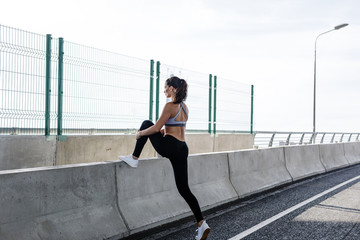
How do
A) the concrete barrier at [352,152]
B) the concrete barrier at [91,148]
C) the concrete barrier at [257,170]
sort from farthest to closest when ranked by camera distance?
the concrete barrier at [352,152] < the concrete barrier at [91,148] < the concrete barrier at [257,170]

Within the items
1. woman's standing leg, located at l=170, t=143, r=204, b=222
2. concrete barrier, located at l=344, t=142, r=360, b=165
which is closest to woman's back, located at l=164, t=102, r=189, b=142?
woman's standing leg, located at l=170, t=143, r=204, b=222

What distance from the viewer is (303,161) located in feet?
42.1

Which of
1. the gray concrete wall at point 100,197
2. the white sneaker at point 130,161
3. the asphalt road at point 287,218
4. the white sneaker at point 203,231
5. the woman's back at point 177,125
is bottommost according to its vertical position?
the asphalt road at point 287,218

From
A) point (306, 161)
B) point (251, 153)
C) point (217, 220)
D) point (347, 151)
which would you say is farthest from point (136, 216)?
point (347, 151)

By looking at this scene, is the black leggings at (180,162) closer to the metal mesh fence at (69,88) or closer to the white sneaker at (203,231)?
the white sneaker at (203,231)

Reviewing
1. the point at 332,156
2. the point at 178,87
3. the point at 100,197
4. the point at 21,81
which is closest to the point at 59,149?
the point at 21,81

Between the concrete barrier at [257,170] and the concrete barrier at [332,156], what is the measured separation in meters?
4.05

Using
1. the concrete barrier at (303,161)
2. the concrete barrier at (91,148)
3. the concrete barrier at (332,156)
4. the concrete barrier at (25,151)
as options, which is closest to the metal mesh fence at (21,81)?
the concrete barrier at (25,151)

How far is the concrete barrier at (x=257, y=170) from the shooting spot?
28.6 feet

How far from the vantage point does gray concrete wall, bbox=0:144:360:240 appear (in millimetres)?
4398

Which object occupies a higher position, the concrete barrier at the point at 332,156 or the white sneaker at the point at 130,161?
the white sneaker at the point at 130,161

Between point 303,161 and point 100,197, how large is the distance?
8858mm

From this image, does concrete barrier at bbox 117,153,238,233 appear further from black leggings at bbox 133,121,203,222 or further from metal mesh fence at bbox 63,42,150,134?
metal mesh fence at bbox 63,42,150,134

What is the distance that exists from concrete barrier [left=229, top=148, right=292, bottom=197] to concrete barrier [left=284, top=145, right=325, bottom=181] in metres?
0.46
